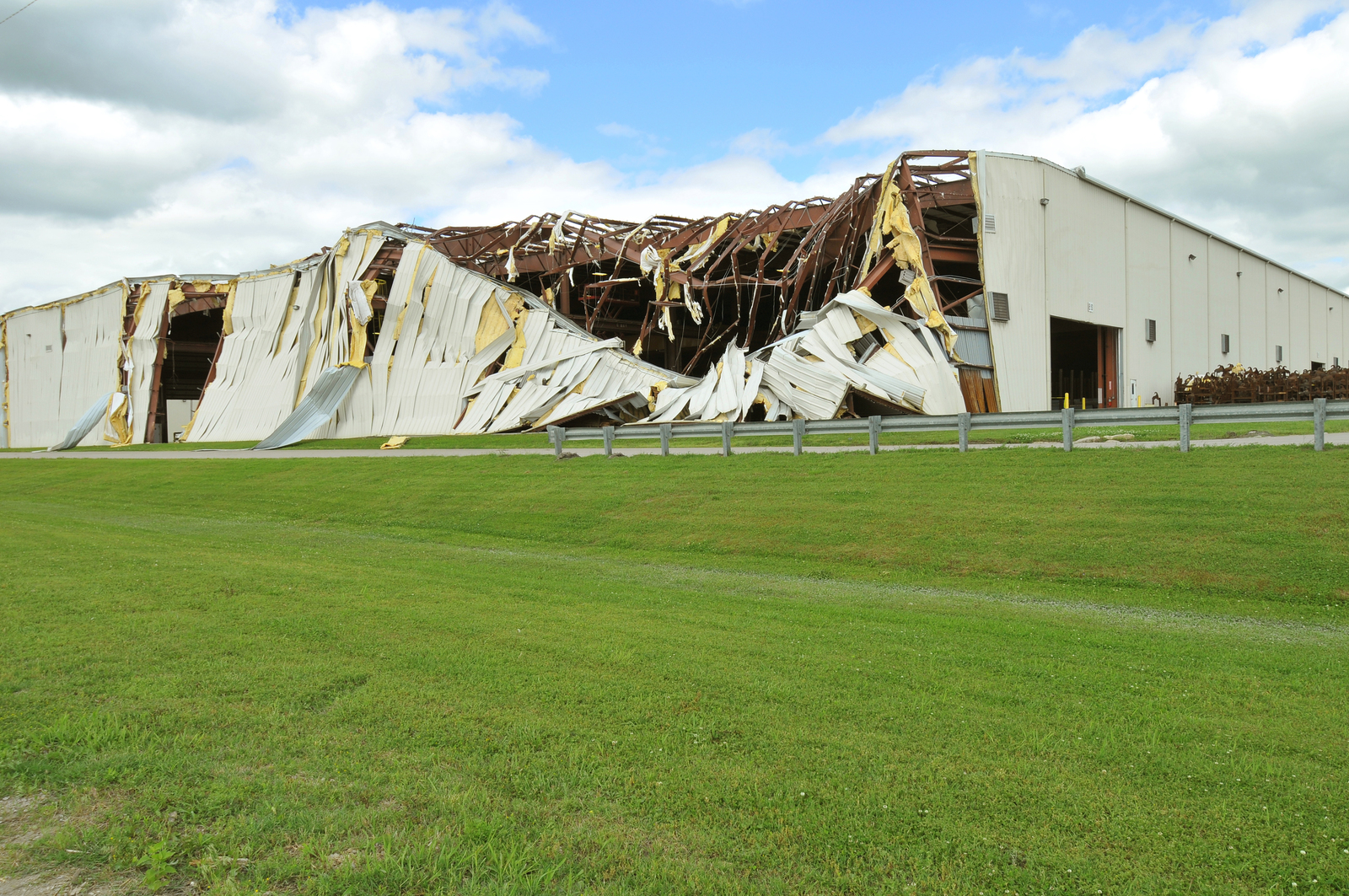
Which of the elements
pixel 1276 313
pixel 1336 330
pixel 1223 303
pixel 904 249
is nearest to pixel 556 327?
pixel 904 249

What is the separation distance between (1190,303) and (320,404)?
43.8 m

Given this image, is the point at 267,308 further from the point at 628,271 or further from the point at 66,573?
the point at 66,573

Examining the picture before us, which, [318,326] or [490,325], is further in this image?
[318,326]

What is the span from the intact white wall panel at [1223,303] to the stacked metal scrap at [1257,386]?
2291 mm

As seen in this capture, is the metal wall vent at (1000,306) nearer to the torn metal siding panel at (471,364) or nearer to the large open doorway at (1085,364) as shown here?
the large open doorway at (1085,364)

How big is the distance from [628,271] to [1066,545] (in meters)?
42.0

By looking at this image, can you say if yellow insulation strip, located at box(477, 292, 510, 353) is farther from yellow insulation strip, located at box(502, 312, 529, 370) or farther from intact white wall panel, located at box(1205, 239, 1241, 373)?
intact white wall panel, located at box(1205, 239, 1241, 373)

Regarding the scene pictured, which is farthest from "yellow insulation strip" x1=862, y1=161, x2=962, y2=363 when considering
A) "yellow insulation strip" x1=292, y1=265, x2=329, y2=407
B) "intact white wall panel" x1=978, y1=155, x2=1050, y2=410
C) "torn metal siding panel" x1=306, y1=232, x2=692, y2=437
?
"yellow insulation strip" x1=292, y1=265, x2=329, y2=407

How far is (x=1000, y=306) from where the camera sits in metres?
31.3

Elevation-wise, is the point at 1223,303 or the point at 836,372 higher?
the point at 1223,303

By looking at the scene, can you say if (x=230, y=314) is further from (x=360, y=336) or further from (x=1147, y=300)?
(x=1147, y=300)

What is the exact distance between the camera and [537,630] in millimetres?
7797

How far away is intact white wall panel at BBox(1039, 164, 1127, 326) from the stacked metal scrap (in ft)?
23.0

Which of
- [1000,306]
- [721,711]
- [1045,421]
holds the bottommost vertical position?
[721,711]
